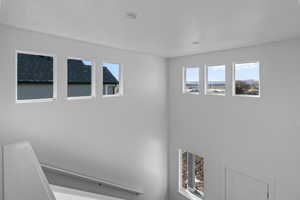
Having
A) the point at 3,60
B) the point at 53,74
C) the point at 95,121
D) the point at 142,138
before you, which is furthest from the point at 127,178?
the point at 3,60

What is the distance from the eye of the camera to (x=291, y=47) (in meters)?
3.44

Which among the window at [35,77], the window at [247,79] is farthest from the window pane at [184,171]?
the window at [35,77]

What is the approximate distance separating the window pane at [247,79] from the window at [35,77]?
13.5ft

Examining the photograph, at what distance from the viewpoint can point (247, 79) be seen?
4215 mm

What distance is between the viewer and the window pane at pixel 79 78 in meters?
3.66

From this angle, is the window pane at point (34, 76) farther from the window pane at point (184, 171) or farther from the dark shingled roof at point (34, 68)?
the window pane at point (184, 171)

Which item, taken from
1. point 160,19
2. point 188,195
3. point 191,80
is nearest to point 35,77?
point 160,19

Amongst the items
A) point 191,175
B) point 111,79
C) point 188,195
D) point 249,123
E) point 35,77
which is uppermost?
point 111,79

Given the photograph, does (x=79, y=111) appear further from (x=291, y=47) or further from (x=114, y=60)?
(x=291, y=47)

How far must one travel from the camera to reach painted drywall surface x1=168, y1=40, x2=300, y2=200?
353 centimetres

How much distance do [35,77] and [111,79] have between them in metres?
1.66

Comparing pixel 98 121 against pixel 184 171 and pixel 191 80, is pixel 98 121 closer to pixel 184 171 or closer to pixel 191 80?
pixel 191 80

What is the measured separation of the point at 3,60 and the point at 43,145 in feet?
4.95

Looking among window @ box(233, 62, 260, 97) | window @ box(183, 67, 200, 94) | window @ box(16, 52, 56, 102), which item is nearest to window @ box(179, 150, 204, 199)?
window @ box(183, 67, 200, 94)
